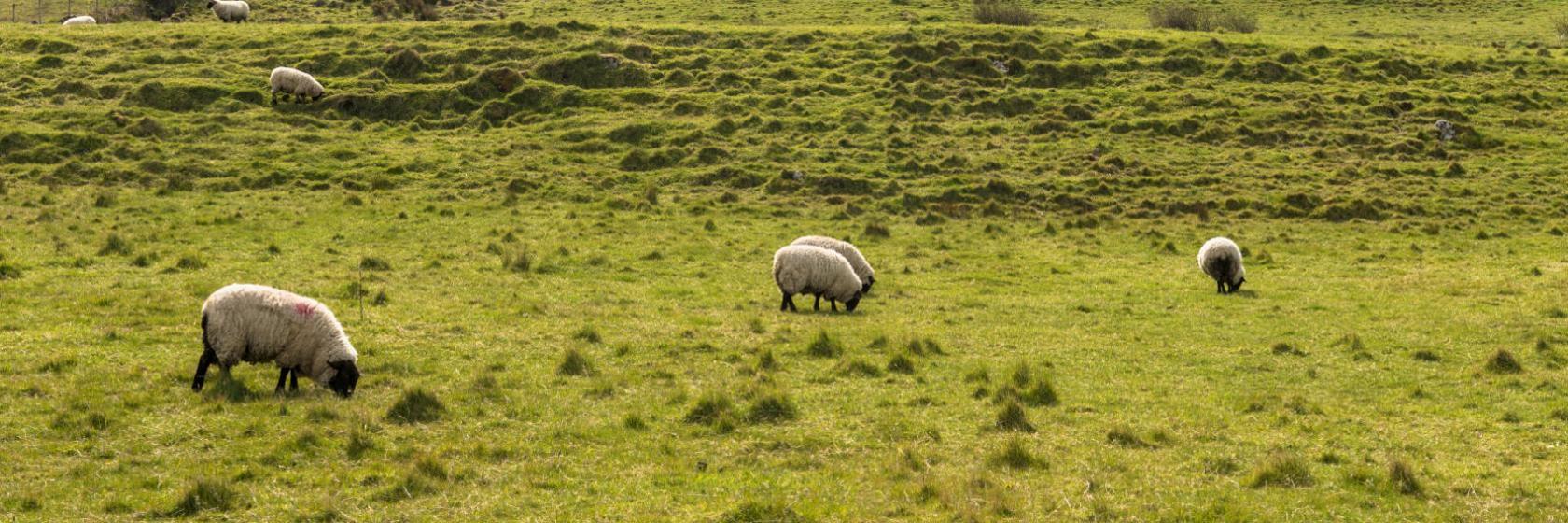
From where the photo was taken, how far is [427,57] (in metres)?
47.6

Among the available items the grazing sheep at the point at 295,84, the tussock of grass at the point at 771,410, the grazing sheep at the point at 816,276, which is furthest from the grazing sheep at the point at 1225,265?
the grazing sheep at the point at 295,84

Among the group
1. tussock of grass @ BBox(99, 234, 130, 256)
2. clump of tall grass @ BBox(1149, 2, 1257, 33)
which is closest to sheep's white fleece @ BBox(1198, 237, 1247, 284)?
tussock of grass @ BBox(99, 234, 130, 256)

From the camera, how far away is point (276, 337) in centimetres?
1417

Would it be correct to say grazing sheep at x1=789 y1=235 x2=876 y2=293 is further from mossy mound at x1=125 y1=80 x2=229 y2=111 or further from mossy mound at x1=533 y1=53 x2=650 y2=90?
mossy mound at x1=125 y1=80 x2=229 y2=111

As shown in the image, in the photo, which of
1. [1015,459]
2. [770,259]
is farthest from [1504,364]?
[770,259]

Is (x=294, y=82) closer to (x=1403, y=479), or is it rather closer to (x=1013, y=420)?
(x=1013, y=420)

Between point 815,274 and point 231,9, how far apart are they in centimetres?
4645

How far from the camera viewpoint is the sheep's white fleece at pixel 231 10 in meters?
56.8

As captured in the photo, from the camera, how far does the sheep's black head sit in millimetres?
14406

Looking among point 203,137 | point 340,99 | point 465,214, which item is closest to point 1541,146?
point 465,214

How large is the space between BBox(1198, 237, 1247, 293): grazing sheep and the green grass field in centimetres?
90

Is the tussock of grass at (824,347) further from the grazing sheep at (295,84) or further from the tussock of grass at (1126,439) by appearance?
the grazing sheep at (295,84)

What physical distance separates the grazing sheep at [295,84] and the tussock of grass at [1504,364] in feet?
126

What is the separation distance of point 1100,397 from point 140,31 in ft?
159
